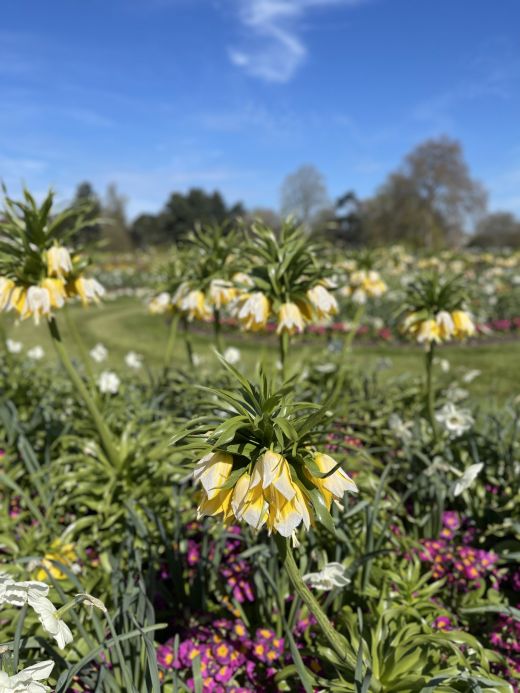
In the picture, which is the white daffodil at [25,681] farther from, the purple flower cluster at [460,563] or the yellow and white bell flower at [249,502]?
the purple flower cluster at [460,563]

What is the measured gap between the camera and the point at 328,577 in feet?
5.70

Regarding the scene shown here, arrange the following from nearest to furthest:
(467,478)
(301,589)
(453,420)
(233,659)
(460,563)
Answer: (301,589) < (233,659) < (467,478) < (460,563) < (453,420)

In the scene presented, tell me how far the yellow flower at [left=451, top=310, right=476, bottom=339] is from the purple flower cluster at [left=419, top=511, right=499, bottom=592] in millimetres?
1202

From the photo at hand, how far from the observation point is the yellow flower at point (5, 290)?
92.4 inches

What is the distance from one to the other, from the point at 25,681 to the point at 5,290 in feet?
5.81

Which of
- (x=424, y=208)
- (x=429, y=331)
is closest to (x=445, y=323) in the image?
(x=429, y=331)

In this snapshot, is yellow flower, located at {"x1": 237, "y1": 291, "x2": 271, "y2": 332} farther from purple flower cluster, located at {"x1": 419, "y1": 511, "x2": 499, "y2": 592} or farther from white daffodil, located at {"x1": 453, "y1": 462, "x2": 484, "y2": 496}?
purple flower cluster, located at {"x1": 419, "y1": 511, "x2": 499, "y2": 592}

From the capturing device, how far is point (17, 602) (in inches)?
44.8

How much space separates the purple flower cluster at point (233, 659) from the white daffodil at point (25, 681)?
85cm

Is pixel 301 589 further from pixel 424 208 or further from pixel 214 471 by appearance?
pixel 424 208

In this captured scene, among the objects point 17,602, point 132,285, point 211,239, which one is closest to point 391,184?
point 132,285

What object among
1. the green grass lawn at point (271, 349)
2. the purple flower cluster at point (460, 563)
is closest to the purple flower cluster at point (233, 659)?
the purple flower cluster at point (460, 563)

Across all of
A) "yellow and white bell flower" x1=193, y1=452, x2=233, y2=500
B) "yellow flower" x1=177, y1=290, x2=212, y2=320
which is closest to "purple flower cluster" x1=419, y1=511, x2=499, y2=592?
"yellow and white bell flower" x1=193, y1=452, x2=233, y2=500

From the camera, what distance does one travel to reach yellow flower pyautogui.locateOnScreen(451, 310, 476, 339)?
2959mm
